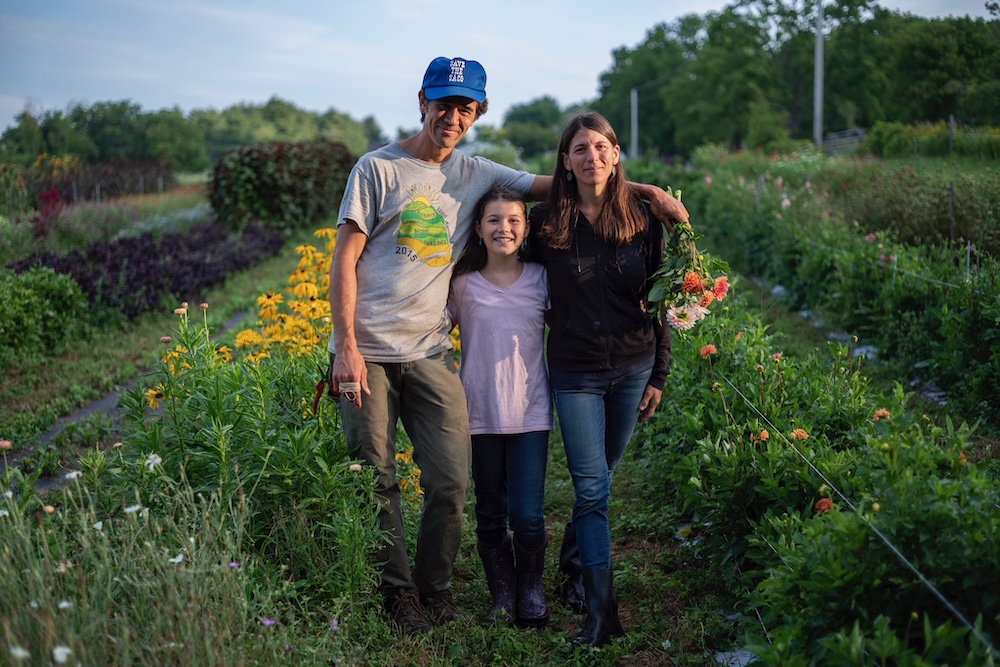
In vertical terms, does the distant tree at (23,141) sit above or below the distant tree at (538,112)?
below

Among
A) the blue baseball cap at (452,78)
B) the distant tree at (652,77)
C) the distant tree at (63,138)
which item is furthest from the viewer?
the distant tree at (652,77)

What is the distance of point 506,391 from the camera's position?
3.53m

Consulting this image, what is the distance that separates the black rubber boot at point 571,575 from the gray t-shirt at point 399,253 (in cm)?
111

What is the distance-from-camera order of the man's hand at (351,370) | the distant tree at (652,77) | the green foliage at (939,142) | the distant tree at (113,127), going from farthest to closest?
the distant tree at (652,77) → the distant tree at (113,127) → the green foliage at (939,142) → the man's hand at (351,370)

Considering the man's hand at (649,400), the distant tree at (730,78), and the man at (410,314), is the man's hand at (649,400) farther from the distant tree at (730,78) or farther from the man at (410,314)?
the distant tree at (730,78)

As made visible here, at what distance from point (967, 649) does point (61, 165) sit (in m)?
20.1

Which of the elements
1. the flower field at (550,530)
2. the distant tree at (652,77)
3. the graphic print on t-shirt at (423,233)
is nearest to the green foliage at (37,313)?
the flower field at (550,530)

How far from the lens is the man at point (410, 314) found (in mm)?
3420

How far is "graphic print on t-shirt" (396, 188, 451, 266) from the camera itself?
347 cm

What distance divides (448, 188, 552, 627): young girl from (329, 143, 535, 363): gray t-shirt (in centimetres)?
15

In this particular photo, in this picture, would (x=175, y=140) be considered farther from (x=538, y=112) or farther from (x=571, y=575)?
(x=538, y=112)

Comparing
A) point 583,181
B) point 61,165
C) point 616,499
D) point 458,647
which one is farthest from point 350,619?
point 61,165

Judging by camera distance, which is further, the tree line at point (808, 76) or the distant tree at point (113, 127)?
the distant tree at point (113, 127)

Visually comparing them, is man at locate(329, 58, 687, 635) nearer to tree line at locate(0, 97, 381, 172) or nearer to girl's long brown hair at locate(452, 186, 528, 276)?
girl's long brown hair at locate(452, 186, 528, 276)
